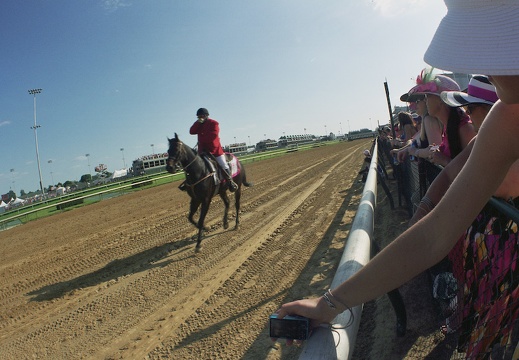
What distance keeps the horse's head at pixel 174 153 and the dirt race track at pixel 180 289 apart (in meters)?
1.74

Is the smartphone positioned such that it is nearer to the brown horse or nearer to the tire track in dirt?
the tire track in dirt

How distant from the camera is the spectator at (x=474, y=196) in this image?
2.39ft

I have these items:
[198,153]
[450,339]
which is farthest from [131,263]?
[450,339]

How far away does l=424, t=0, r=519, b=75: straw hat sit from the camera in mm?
695

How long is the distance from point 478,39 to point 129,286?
5.62 meters

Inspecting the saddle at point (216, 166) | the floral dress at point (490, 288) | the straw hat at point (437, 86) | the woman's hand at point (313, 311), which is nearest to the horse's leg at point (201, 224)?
the saddle at point (216, 166)

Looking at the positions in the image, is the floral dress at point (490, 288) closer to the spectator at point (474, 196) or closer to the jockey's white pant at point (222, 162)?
the spectator at point (474, 196)

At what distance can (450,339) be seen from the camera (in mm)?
2557

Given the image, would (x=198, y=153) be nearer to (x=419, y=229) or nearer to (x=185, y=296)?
(x=185, y=296)

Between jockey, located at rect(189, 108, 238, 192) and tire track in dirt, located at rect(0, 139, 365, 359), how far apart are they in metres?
1.75

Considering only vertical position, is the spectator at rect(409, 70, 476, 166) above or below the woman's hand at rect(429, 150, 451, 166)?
above

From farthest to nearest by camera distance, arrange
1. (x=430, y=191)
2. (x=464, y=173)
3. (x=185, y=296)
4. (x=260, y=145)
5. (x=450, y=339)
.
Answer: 1. (x=260, y=145)
2. (x=185, y=296)
3. (x=450, y=339)
4. (x=430, y=191)
5. (x=464, y=173)

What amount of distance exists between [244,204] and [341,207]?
3.72m

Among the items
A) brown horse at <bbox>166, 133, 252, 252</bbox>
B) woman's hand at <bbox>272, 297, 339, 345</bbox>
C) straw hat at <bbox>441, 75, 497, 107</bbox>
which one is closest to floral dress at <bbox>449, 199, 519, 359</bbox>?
woman's hand at <bbox>272, 297, 339, 345</bbox>
